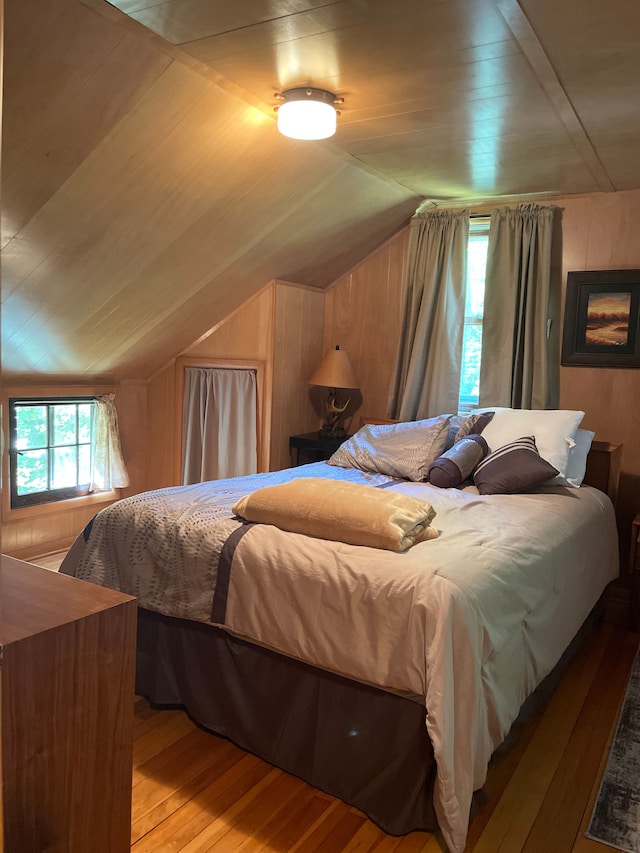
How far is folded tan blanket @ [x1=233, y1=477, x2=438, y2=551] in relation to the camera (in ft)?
6.44

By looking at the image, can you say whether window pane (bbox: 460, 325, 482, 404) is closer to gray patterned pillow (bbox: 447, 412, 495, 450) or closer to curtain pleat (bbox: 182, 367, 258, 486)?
gray patterned pillow (bbox: 447, 412, 495, 450)

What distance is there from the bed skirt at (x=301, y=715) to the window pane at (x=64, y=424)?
173 centimetres

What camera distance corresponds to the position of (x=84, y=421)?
Result: 153 inches

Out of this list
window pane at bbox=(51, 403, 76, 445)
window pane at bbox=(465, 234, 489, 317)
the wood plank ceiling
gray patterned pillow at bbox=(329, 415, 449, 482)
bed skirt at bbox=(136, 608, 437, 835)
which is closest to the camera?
bed skirt at bbox=(136, 608, 437, 835)

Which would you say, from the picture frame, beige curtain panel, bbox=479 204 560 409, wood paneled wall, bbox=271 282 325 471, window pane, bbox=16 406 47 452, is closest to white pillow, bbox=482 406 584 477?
beige curtain panel, bbox=479 204 560 409

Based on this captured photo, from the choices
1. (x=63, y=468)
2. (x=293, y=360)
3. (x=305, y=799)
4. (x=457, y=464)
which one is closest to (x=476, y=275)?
(x=293, y=360)

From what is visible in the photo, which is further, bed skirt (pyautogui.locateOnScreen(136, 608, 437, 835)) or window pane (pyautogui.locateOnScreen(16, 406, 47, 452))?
window pane (pyautogui.locateOnScreen(16, 406, 47, 452))

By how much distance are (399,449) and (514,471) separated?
24.3 inches

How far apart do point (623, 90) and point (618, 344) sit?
4.94 ft

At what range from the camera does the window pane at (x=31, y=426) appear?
3.53 m

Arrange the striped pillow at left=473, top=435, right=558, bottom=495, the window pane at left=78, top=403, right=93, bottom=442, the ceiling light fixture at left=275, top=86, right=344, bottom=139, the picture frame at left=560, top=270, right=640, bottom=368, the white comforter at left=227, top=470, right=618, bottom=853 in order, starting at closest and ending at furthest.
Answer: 1. the white comforter at left=227, top=470, right=618, bottom=853
2. the ceiling light fixture at left=275, top=86, right=344, bottom=139
3. the striped pillow at left=473, top=435, right=558, bottom=495
4. the picture frame at left=560, top=270, right=640, bottom=368
5. the window pane at left=78, top=403, right=93, bottom=442

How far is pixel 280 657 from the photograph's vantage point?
2.01m

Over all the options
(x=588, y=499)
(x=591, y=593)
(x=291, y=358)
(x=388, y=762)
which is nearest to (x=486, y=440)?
(x=588, y=499)

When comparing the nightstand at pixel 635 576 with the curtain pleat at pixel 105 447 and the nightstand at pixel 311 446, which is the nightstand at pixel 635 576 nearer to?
the nightstand at pixel 311 446
